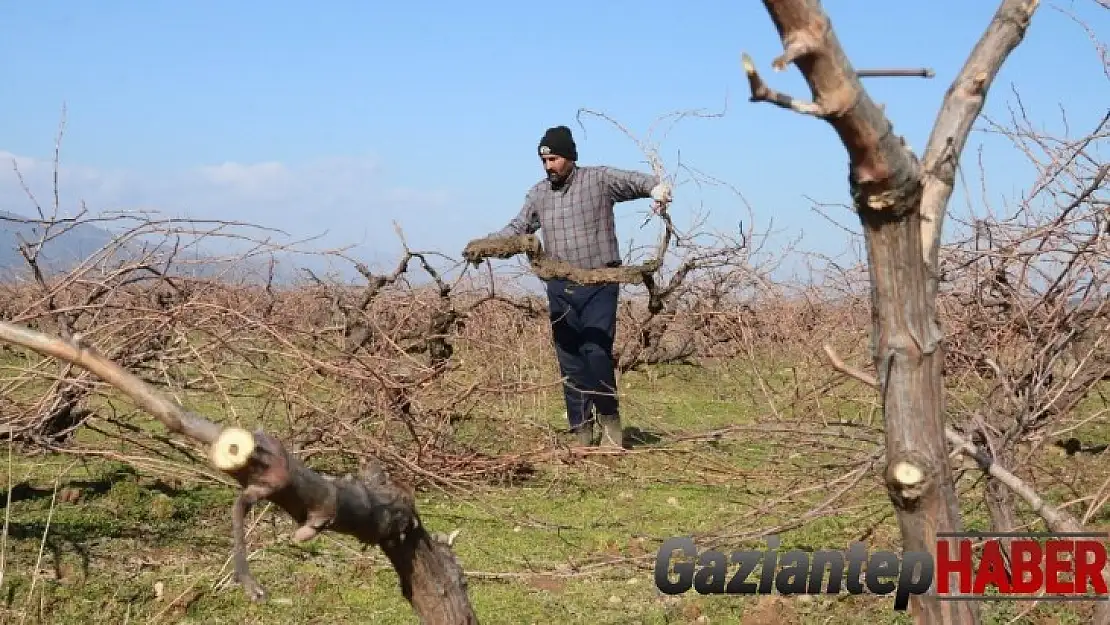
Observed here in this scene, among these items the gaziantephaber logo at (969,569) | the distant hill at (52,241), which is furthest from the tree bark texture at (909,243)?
the distant hill at (52,241)

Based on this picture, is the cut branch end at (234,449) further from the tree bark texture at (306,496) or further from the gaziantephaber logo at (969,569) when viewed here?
the gaziantephaber logo at (969,569)

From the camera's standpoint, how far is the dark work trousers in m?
6.23

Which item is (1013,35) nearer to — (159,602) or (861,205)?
(861,205)

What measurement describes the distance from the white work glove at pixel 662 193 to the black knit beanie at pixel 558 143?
2.05 ft

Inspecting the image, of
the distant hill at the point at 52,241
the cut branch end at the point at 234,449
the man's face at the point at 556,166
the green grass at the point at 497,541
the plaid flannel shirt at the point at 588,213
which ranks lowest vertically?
the green grass at the point at 497,541

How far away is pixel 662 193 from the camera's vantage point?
595 cm

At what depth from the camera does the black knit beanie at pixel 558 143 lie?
6.29 m

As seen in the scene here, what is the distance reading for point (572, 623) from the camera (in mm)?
3545

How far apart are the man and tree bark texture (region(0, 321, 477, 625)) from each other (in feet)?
12.6

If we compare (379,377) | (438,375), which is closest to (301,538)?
(379,377)

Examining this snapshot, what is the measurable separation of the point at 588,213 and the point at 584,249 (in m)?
0.21

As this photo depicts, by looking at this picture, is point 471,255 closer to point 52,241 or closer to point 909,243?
point 52,241

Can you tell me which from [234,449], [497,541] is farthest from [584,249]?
[234,449]

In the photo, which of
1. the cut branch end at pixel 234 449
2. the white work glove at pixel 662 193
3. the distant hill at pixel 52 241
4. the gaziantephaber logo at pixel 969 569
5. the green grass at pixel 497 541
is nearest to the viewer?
the cut branch end at pixel 234 449
